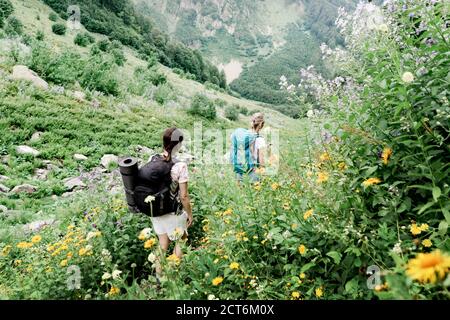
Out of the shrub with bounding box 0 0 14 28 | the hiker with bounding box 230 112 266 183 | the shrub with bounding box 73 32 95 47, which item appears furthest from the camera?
the shrub with bounding box 73 32 95 47

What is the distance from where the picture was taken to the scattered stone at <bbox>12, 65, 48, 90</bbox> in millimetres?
12148

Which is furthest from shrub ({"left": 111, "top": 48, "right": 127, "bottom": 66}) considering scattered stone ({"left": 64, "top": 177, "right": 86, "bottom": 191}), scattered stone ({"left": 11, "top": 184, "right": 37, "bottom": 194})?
scattered stone ({"left": 11, "top": 184, "right": 37, "bottom": 194})

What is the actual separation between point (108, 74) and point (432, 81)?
49.7ft

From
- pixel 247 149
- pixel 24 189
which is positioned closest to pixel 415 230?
pixel 247 149

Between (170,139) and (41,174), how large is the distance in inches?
233

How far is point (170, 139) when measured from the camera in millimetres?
3781

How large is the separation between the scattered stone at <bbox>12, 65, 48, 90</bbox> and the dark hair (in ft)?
33.7

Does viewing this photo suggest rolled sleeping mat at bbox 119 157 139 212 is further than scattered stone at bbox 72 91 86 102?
No

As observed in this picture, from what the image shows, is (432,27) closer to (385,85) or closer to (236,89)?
(385,85)

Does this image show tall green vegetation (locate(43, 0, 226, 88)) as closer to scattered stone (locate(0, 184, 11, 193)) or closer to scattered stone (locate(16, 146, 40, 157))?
scattered stone (locate(16, 146, 40, 157))

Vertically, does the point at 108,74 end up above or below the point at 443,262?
above

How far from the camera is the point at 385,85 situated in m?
2.45

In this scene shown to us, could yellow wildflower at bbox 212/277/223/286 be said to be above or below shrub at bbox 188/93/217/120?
below
